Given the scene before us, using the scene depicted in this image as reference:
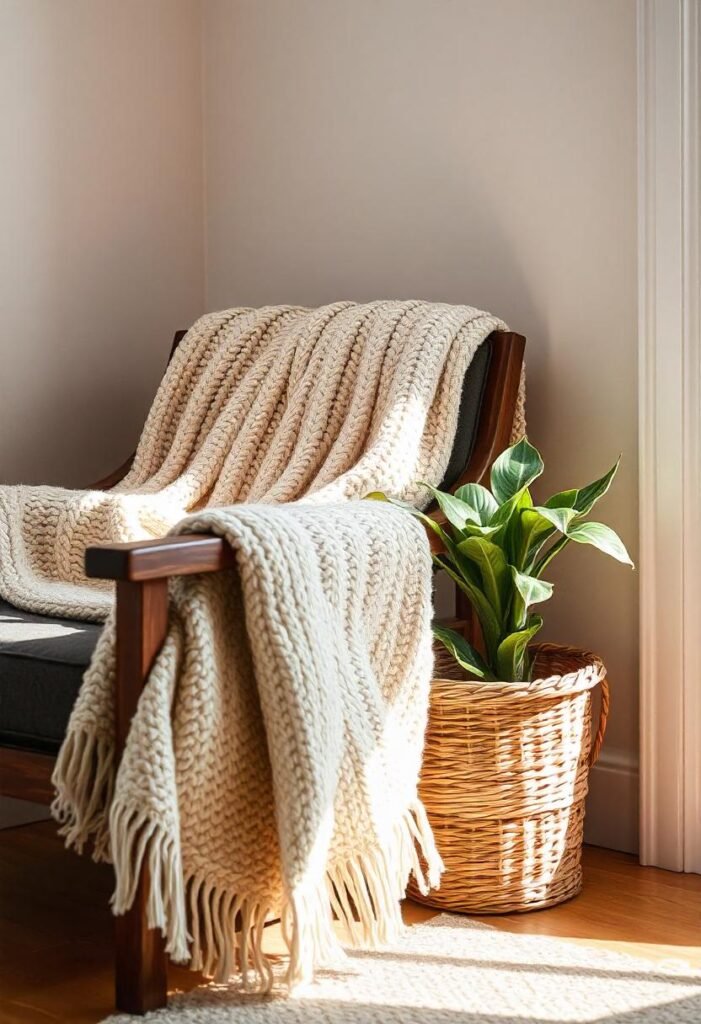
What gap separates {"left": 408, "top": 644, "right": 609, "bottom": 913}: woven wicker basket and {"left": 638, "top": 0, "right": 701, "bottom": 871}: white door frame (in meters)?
0.20

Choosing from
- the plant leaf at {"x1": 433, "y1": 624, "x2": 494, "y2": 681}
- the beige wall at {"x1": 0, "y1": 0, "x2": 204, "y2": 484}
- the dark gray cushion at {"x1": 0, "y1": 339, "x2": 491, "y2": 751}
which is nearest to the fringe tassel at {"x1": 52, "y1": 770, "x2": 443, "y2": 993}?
the dark gray cushion at {"x1": 0, "y1": 339, "x2": 491, "y2": 751}

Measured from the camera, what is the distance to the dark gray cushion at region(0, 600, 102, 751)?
4.81 ft

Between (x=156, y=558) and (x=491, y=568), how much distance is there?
0.56m

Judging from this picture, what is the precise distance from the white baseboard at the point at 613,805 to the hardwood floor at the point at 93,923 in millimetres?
30

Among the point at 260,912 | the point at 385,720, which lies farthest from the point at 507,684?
the point at 260,912

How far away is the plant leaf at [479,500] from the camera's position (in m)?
1.73

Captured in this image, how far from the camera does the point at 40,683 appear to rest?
58.6 inches

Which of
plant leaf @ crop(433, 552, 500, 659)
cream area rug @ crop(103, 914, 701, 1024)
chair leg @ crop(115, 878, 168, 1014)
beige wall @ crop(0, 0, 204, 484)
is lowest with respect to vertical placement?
cream area rug @ crop(103, 914, 701, 1024)

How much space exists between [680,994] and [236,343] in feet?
4.10

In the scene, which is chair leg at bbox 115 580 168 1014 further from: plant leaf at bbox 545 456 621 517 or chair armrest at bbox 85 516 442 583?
plant leaf at bbox 545 456 621 517

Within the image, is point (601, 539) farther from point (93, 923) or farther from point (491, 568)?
point (93, 923)

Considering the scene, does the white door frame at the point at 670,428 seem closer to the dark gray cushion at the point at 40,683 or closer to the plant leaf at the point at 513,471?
the plant leaf at the point at 513,471

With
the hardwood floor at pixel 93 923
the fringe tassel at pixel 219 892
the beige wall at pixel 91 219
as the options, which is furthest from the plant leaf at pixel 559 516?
the beige wall at pixel 91 219

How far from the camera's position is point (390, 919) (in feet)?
4.95
